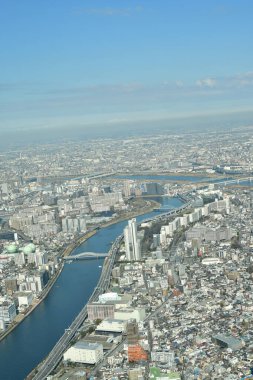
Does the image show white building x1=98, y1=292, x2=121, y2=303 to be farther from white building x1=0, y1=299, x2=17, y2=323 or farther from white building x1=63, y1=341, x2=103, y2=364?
white building x1=63, y1=341, x2=103, y2=364

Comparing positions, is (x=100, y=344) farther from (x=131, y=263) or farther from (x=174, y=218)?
(x=174, y=218)

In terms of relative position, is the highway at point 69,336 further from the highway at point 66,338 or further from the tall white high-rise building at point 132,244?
the tall white high-rise building at point 132,244

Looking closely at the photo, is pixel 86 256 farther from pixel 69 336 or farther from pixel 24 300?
pixel 69 336

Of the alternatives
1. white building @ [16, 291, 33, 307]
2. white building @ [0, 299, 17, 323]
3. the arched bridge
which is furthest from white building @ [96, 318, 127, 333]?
the arched bridge

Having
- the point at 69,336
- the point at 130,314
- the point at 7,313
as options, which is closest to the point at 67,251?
the point at 7,313

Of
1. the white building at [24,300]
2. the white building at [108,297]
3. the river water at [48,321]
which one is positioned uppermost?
the white building at [108,297]

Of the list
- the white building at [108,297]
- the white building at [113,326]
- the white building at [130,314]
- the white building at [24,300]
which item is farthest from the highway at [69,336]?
the white building at [24,300]
